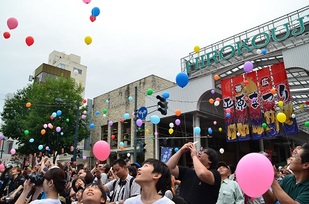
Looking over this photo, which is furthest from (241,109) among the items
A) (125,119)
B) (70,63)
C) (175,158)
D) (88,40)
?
(70,63)

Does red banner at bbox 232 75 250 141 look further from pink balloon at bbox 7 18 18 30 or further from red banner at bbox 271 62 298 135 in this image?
pink balloon at bbox 7 18 18 30

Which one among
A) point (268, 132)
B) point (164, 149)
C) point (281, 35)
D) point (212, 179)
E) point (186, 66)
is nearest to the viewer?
point (212, 179)

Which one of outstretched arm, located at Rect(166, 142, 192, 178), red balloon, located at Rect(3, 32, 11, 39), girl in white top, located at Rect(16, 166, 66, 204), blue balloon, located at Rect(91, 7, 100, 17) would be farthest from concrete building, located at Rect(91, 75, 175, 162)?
girl in white top, located at Rect(16, 166, 66, 204)

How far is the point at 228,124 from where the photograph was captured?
13945 mm

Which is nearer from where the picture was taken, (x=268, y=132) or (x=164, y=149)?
(x=268, y=132)

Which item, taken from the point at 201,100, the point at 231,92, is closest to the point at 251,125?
the point at 231,92

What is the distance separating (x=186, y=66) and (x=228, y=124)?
17.8 feet

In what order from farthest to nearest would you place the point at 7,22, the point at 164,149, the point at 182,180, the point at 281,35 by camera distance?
the point at 164,149, the point at 281,35, the point at 7,22, the point at 182,180

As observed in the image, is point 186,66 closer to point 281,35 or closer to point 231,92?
point 231,92

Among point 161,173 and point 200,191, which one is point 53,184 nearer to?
point 161,173

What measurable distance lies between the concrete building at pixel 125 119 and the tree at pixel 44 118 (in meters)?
2.45

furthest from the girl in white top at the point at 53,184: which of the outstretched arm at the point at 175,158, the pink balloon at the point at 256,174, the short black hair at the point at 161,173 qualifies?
the pink balloon at the point at 256,174

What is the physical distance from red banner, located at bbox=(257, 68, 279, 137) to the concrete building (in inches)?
318

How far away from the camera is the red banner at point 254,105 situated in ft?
42.1
